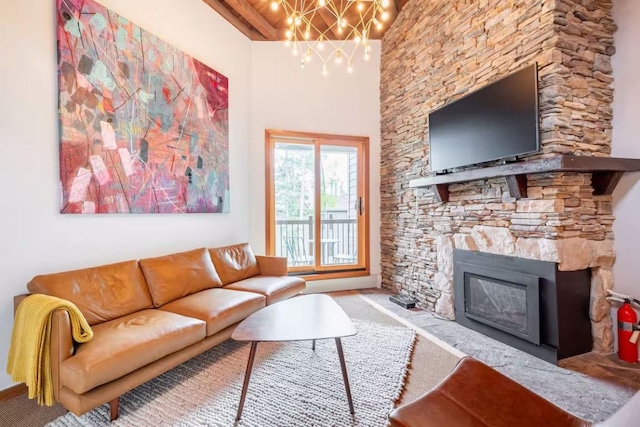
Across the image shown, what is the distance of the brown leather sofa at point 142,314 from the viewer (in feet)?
4.99

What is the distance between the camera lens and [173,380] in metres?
2.04

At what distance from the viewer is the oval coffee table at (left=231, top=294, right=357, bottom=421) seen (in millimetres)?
1698

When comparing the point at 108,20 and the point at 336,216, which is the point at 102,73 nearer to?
the point at 108,20

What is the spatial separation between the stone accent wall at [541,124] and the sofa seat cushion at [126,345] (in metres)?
2.55

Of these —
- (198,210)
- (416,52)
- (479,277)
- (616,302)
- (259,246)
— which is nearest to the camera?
(616,302)

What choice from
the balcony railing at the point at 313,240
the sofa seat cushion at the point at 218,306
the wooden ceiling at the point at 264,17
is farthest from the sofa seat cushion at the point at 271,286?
the wooden ceiling at the point at 264,17

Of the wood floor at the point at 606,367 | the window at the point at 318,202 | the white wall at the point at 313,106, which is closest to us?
the wood floor at the point at 606,367

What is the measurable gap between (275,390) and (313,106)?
3.56 meters

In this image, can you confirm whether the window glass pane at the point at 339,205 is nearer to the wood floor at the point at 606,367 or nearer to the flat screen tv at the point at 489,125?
the flat screen tv at the point at 489,125

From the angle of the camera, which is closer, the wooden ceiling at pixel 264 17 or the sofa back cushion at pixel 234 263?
the sofa back cushion at pixel 234 263

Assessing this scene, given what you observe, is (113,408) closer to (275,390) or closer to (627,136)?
(275,390)

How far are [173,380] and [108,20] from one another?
2786 millimetres

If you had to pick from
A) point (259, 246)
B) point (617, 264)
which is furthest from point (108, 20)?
point (617, 264)

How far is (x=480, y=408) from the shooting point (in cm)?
116
